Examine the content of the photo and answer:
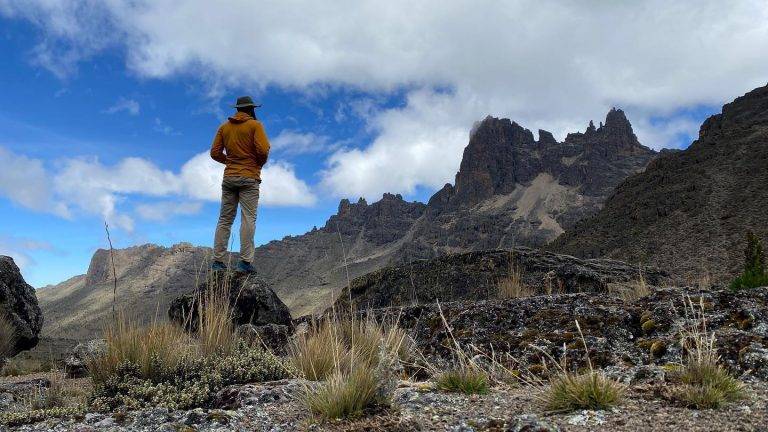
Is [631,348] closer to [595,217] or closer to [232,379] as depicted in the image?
[232,379]

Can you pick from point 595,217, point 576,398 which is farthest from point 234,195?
point 595,217

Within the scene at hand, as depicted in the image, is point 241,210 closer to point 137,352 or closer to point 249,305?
point 249,305

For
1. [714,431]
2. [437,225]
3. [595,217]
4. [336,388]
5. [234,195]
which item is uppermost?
[437,225]

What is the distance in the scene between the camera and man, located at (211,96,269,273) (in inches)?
332

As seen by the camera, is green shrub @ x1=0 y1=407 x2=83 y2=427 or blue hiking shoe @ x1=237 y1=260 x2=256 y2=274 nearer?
green shrub @ x1=0 y1=407 x2=83 y2=427

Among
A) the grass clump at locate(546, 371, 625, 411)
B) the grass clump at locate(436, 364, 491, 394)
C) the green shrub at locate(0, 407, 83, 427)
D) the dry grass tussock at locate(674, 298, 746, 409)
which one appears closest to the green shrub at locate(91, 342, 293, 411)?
the green shrub at locate(0, 407, 83, 427)

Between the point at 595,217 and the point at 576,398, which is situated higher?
the point at 595,217

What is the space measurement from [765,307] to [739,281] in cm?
406

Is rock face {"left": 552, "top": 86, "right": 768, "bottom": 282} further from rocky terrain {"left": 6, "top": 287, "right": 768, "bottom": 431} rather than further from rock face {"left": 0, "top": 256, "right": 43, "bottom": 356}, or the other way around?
rock face {"left": 0, "top": 256, "right": 43, "bottom": 356}

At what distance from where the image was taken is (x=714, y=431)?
2.63 metres

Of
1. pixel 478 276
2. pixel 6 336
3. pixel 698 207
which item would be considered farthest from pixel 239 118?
pixel 698 207

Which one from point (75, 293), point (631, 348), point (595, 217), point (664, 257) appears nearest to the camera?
point (631, 348)

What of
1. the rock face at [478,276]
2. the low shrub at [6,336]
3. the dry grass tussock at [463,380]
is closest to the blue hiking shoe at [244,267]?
the rock face at [478,276]

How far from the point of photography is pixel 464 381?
12.4 feet
